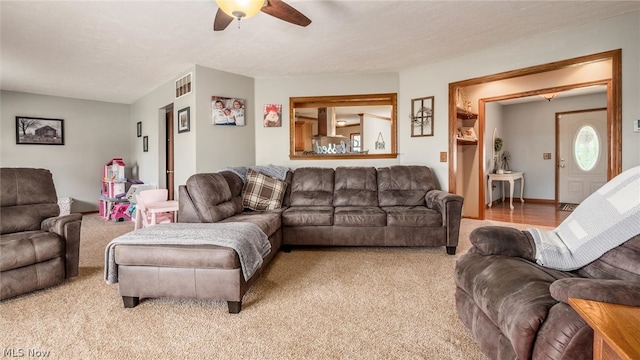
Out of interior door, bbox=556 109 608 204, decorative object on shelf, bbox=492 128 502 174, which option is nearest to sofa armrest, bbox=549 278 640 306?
decorative object on shelf, bbox=492 128 502 174

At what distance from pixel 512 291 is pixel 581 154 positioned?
6.75 meters

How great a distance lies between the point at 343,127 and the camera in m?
4.77

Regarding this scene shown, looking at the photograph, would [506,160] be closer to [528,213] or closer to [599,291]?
[528,213]

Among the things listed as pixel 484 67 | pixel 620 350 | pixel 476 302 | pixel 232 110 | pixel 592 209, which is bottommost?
pixel 476 302

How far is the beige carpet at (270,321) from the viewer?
Answer: 5.12 feet

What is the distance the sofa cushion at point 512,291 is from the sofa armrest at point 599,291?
9cm

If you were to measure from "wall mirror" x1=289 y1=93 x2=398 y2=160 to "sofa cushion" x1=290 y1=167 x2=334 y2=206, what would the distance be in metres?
0.65

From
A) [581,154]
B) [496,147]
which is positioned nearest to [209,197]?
[496,147]

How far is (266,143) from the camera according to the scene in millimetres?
4656

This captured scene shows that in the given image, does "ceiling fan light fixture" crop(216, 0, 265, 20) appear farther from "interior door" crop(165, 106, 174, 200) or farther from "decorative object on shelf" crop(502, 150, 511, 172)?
"decorative object on shelf" crop(502, 150, 511, 172)

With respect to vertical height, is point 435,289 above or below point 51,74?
below

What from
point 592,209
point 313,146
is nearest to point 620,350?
point 592,209

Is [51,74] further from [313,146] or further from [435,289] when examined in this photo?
[435,289]

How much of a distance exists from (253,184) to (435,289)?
2250mm
